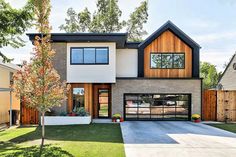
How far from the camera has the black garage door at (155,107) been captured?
62.2 feet

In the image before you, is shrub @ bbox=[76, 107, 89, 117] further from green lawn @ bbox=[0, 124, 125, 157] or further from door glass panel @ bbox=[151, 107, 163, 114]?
door glass panel @ bbox=[151, 107, 163, 114]

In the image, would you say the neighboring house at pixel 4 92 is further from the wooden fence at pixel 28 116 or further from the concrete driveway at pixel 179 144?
the concrete driveway at pixel 179 144

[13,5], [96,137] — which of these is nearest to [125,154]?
[96,137]

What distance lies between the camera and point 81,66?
17594 millimetres

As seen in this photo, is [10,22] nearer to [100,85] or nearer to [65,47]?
[65,47]

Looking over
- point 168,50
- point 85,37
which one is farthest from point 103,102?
point 168,50

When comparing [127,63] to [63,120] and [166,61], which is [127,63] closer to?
[166,61]

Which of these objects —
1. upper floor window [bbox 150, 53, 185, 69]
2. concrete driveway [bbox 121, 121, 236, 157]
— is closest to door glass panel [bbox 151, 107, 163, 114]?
upper floor window [bbox 150, 53, 185, 69]

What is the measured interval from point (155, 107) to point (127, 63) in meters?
4.42

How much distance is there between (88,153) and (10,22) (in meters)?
10.8

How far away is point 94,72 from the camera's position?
57.6 ft

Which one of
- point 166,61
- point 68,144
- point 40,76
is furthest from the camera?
point 166,61

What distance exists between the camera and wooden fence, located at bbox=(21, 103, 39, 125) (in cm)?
1744

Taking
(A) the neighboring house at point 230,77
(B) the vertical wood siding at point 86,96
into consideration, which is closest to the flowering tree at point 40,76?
(B) the vertical wood siding at point 86,96
